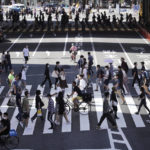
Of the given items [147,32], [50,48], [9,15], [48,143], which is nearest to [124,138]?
[48,143]

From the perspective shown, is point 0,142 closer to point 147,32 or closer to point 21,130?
point 21,130

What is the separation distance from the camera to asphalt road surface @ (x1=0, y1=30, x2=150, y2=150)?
19312mm

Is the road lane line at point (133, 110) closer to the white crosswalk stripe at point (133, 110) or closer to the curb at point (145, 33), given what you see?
the white crosswalk stripe at point (133, 110)

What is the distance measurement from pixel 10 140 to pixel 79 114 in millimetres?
5481

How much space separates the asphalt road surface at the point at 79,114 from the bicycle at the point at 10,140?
345mm

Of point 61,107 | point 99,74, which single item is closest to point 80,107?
point 61,107

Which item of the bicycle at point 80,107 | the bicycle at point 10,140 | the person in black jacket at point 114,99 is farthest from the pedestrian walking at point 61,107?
the bicycle at point 10,140

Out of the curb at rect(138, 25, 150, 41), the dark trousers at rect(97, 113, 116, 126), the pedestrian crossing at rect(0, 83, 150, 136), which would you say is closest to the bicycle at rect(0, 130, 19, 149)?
the pedestrian crossing at rect(0, 83, 150, 136)

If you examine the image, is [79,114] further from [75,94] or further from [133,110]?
[133,110]

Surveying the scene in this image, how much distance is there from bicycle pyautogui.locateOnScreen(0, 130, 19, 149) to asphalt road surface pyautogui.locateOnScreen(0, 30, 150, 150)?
1.13 ft

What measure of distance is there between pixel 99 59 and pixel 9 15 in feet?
128

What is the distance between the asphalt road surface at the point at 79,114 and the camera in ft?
63.4

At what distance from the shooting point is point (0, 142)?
724 inches

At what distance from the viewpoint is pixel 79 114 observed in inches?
920
